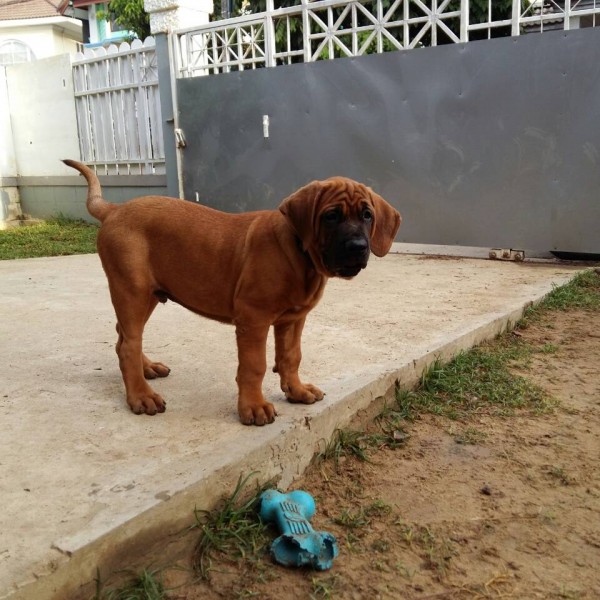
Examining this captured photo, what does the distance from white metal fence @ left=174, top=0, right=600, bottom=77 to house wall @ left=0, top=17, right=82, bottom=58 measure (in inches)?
736

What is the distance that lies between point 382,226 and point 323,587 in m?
1.37

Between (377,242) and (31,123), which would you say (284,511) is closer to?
(377,242)

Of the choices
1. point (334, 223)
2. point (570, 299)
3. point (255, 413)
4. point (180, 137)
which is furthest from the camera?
point (180, 137)

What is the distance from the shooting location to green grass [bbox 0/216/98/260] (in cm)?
781

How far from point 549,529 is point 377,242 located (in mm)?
1224

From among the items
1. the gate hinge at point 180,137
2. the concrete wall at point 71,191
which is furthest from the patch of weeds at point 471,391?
the concrete wall at point 71,191

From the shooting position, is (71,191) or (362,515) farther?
(71,191)

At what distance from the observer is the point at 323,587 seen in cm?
186

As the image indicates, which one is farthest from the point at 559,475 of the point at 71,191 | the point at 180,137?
the point at 71,191

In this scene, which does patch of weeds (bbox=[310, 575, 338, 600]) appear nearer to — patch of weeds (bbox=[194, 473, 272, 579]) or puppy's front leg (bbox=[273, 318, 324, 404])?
patch of weeds (bbox=[194, 473, 272, 579])

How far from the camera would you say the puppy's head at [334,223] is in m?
2.28

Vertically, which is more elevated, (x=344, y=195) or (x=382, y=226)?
(x=344, y=195)

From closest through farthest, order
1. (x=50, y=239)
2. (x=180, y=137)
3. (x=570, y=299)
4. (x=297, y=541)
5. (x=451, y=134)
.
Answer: (x=297, y=541)
(x=570, y=299)
(x=451, y=134)
(x=180, y=137)
(x=50, y=239)

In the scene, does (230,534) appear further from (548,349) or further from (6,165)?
(6,165)
